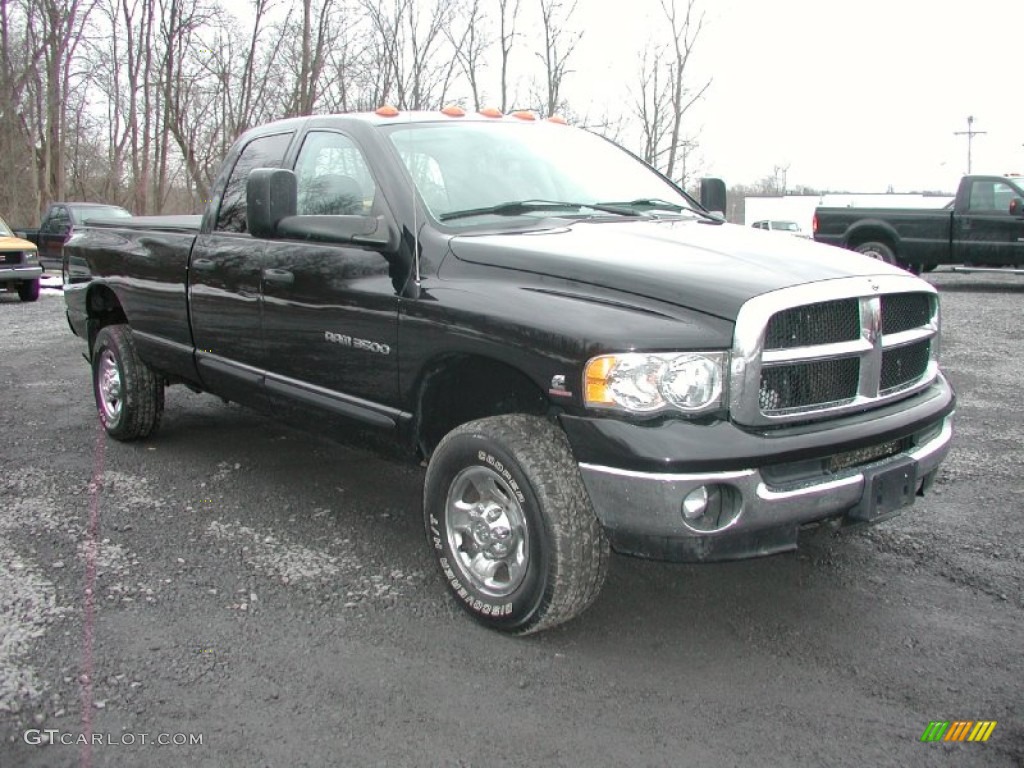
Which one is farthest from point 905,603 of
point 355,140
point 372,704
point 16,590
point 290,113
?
point 290,113

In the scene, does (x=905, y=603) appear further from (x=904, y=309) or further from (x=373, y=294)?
(x=373, y=294)

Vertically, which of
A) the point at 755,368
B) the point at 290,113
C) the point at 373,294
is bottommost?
the point at 755,368

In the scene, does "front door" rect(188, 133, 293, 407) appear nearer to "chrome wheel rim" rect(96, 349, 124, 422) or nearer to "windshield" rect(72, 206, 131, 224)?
"chrome wheel rim" rect(96, 349, 124, 422)

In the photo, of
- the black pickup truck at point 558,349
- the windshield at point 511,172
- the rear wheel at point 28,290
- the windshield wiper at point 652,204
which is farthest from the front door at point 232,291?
the rear wheel at point 28,290

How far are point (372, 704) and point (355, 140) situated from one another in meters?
2.46

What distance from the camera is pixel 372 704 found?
2.85 m

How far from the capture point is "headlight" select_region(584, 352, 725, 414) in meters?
2.82

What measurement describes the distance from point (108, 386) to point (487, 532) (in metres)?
3.82

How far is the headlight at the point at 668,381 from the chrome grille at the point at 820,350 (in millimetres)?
70

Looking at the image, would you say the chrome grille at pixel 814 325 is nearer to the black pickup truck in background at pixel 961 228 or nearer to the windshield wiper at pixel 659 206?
the windshield wiper at pixel 659 206

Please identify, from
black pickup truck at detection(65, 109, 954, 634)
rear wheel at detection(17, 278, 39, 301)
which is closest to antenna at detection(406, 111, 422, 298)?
black pickup truck at detection(65, 109, 954, 634)

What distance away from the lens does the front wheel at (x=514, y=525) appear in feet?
9.84

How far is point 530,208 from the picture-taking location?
12.9 feet

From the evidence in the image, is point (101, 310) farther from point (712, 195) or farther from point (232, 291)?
point (712, 195)
